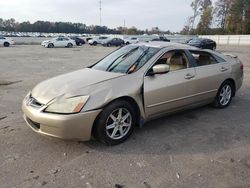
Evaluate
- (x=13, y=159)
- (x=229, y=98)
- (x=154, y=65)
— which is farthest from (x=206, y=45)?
(x=13, y=159)

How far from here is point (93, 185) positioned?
3070mm

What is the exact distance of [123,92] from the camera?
13.2ft

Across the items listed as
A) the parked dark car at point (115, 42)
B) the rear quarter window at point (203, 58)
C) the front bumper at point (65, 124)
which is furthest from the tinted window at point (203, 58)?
the parked dark car at point (115, 42)

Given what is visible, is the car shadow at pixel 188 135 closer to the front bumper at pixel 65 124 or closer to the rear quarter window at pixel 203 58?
the front bumper at pixel 65 124

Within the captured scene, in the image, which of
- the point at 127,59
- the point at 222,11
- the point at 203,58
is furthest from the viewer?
the point at 222,11

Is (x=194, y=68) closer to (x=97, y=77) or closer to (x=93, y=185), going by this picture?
(x=97, y=77)

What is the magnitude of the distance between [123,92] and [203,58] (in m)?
2.36

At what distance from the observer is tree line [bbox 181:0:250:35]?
67.4 metres

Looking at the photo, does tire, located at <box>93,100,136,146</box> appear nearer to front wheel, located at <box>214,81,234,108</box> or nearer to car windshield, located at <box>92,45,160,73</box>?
car windshield, located at <box>92,45,160,73</box>

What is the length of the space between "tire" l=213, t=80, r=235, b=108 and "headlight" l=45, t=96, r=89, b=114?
3284 millimetres

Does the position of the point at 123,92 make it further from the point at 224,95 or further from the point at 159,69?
the point at 224,95

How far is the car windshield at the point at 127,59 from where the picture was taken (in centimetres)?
453

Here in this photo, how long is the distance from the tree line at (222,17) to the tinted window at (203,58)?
225 feet

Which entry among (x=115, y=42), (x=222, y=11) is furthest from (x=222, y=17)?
(x=115, y=42)
